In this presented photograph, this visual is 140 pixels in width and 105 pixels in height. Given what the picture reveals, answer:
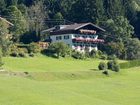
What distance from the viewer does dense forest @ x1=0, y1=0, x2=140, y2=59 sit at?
95000 mm

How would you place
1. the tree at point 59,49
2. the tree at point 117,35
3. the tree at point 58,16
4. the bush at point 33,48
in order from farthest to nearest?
the tree at point 58,16 → the tree at point 117,35 → the tree at point 59,49 → the bush at point 33,48

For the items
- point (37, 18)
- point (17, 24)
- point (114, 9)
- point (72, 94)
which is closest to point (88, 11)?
point (114, 9)

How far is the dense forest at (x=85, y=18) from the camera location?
95.0 meters

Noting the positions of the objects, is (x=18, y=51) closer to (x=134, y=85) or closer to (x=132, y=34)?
(x=134, y=85)

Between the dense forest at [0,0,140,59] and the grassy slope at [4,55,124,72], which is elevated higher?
the dense forest at [0,0,140,59]

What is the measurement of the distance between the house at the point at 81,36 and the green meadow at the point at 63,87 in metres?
24.2

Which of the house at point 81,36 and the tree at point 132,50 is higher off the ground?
the house at point 81,36

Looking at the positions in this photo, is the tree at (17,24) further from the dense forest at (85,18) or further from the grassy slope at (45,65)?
the grassy slope at (45,65)

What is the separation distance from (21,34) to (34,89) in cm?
6073

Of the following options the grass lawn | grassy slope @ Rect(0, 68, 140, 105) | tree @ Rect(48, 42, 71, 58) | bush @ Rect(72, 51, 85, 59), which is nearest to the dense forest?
bush @ Rect(72, 51, 85, 59)

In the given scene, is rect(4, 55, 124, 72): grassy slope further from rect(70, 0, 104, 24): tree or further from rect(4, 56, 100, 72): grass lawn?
rect(70, 0, 104, 24): tree

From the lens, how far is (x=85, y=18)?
374 ft

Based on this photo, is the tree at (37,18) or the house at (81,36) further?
the tree at (37,18)

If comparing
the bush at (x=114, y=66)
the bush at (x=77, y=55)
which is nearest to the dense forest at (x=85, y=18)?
the bush at (x=77, y=55)
